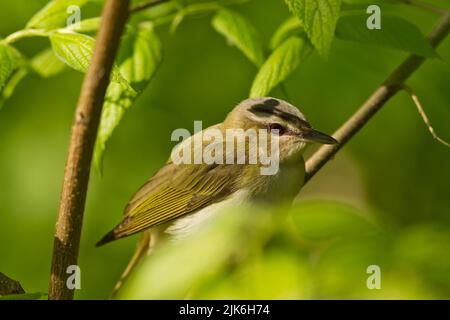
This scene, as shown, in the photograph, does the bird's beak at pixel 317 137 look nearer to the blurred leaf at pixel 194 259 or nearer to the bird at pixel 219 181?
the bird at pixel 219 181

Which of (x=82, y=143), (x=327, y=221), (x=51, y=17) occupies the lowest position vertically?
(x=327, y=221)

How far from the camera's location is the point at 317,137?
3.04 meters

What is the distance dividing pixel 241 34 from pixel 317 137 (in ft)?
1.88

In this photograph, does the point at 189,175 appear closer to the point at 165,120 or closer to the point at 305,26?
the point at 165,120

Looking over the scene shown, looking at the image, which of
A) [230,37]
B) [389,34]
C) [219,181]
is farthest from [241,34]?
[219,181]

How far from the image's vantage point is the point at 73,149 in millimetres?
1563

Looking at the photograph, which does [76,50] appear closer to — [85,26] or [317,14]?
[85,26]

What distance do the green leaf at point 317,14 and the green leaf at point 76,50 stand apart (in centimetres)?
54

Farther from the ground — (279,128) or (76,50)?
(279,128)

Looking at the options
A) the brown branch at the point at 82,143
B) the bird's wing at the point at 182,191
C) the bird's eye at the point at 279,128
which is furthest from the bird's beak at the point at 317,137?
the brown branch at the point at 82,143

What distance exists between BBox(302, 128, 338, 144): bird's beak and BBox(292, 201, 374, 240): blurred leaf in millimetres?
1361

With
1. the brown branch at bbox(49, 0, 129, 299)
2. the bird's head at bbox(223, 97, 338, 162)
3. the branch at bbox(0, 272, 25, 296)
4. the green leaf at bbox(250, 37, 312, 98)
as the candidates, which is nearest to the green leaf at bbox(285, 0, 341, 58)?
the green leaf at bbox(250, 37, 312, 98)

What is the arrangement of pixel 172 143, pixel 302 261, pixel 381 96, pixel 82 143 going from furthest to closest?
pixel 172 143 < pixel 381 96 < pixel 82 143 < pixel 302 261

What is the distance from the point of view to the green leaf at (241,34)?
272 cm
